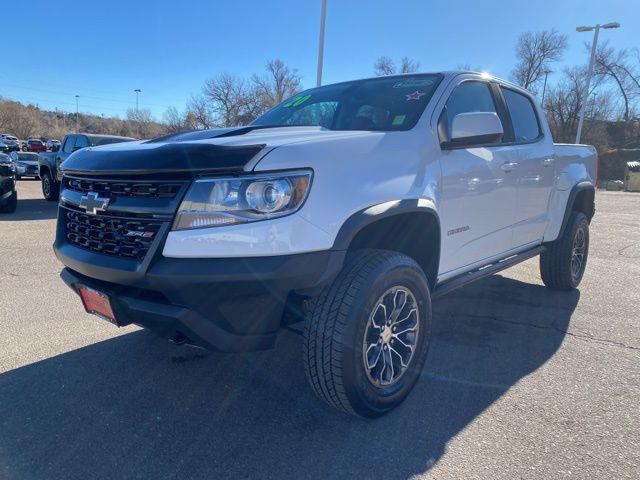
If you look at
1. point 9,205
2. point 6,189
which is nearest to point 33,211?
point 9,205

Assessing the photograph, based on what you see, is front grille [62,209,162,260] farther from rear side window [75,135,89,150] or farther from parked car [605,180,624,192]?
parked car [605,180,624,192]

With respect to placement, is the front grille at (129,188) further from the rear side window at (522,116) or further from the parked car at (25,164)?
the parked car at (25,164)

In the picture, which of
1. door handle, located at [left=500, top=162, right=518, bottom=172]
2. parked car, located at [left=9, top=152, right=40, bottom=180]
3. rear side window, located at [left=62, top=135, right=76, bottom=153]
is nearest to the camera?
door handle, located at [left=500, top=162, right=518, bottom=172]

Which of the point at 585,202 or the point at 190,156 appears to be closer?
the point at 190,156

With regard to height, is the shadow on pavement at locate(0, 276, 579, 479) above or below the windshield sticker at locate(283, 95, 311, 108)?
below

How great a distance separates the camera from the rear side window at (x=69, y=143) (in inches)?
503

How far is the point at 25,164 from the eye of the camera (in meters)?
20.9

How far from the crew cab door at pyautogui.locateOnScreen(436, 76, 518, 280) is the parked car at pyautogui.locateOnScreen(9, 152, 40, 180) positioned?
21954mm

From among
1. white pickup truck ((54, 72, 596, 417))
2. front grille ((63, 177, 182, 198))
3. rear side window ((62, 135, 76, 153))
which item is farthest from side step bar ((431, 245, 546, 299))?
rear side window ((62, 135, 76, 153))

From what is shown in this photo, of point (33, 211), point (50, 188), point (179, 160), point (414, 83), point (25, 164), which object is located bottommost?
point (33, 211)

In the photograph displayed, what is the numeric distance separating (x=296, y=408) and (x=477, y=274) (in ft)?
5.52

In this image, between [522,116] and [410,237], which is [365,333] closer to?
[410,237]

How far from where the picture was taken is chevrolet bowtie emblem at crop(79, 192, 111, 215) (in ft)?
7.70

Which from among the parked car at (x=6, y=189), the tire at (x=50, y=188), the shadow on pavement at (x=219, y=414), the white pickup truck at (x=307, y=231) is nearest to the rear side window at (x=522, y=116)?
the white pickup truck at (x=307, y=231)
